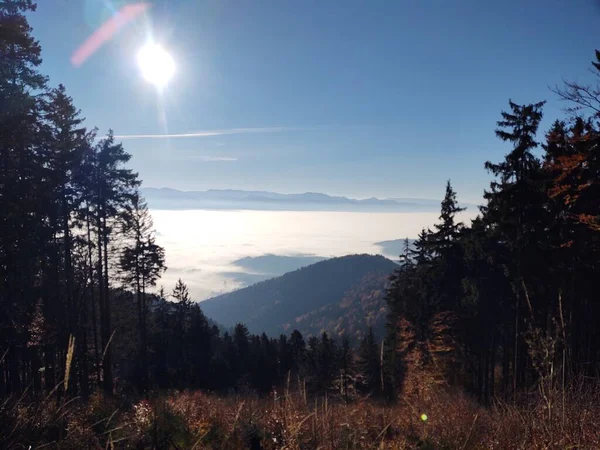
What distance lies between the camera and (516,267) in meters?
16.8

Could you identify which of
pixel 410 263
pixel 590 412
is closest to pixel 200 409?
pixel 590 412

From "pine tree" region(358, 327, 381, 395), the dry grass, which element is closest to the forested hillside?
the dry grass

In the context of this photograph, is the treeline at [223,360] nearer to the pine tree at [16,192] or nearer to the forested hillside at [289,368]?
the forested hillside at [289,368]

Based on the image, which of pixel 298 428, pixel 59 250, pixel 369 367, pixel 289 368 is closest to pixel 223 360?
pixel 369 367

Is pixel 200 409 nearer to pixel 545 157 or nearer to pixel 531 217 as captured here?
pixel 531 217

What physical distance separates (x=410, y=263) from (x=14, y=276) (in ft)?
84.8

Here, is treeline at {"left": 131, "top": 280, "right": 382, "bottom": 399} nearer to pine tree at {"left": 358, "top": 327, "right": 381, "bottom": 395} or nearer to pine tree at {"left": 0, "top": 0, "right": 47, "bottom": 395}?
pine tree at {"left": 358, "top": 327, "right": 381, "bottom": 395}

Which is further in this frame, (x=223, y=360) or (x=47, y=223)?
(x=223, y=360)

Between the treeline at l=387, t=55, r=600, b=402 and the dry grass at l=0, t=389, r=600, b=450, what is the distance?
529 centimetres

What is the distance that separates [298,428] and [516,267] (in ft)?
55.8

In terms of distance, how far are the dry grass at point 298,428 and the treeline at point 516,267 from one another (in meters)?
5.29

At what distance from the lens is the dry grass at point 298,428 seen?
3580mm

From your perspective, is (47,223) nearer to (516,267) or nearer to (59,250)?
(59,250)

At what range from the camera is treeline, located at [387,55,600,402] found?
44.0 ft
